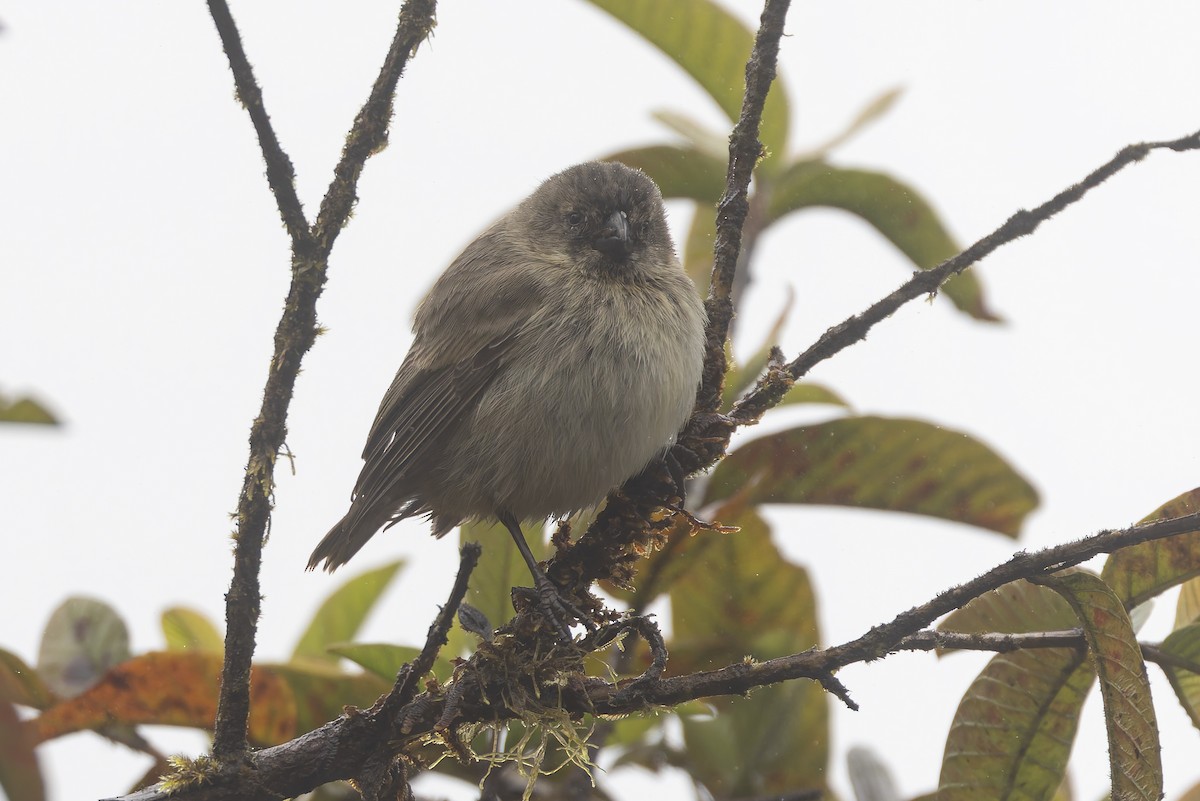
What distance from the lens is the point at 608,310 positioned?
3283mm

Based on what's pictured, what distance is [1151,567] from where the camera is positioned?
7.32 feet

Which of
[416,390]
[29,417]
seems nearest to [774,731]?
[416,390]

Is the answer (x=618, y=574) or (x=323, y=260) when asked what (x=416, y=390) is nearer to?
(x=618, y=574)

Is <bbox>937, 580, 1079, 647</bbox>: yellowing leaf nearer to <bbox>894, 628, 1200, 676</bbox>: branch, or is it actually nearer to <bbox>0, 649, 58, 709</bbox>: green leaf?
<bbox>894, 628, 1200, 676</bbox>: branch

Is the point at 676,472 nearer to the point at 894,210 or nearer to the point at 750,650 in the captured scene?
the point at 750,650

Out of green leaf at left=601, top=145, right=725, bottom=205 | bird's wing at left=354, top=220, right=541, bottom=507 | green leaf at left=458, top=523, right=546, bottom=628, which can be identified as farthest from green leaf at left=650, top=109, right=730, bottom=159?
green leaf at left=458, top=523, right=546, bottom=628

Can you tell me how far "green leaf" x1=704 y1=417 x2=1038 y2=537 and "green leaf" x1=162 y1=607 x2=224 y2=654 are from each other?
1.60m

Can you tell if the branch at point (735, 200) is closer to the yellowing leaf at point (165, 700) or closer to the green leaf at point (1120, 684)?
the green leaf at point (1120, 684)

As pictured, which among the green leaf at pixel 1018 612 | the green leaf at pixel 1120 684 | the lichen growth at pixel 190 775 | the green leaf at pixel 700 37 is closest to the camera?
the green leaf at pixel 1120 684

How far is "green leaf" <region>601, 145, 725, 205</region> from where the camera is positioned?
3.72 metres

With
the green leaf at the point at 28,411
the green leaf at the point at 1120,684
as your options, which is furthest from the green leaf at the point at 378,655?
the green leaf at the point at 1120,684

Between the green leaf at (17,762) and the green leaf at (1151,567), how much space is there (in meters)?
2.28

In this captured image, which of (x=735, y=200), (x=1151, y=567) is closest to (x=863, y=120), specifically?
(x=735, y=200)

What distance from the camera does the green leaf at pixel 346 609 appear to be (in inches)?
146
